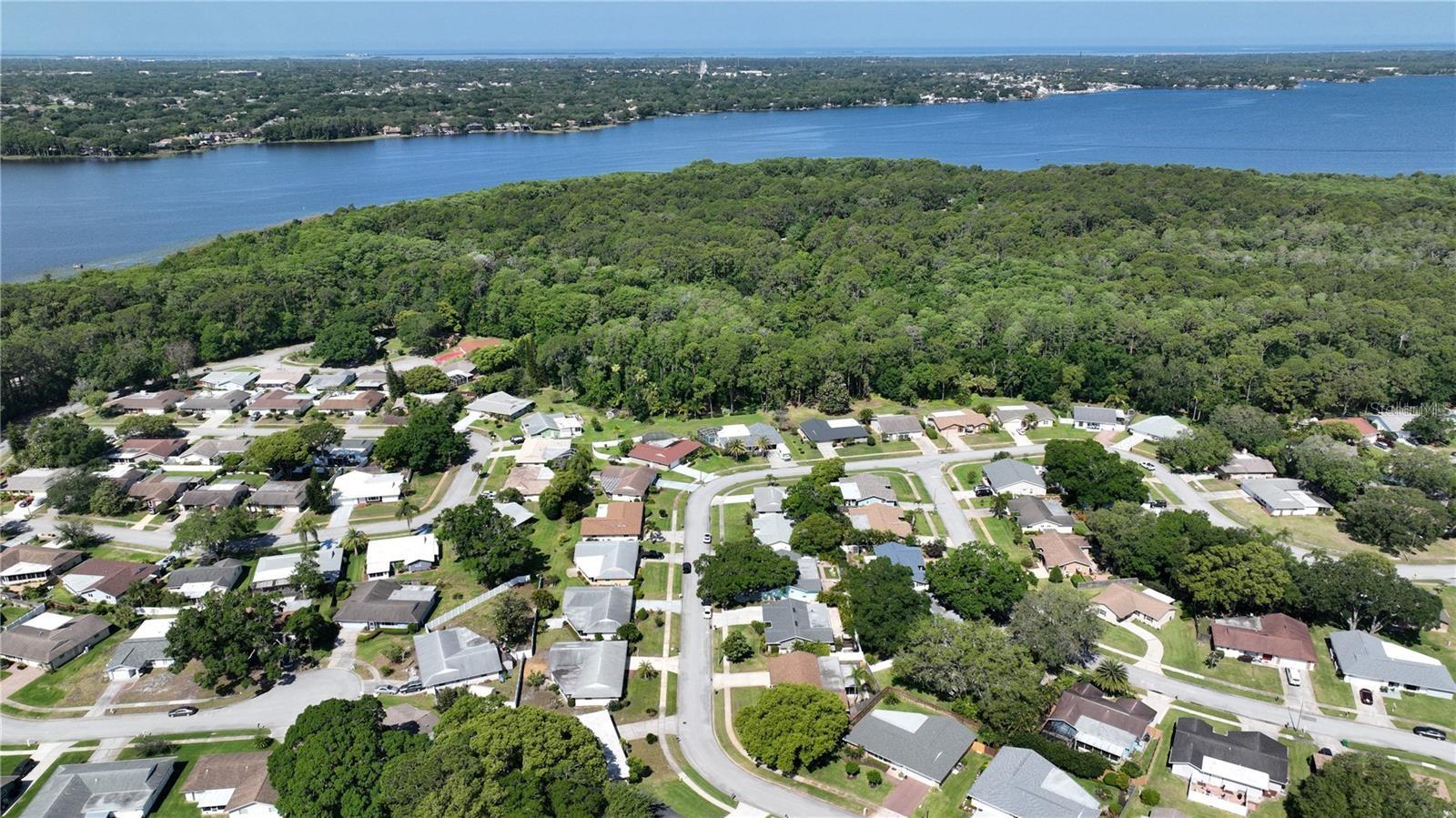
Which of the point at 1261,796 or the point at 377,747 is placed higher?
the point at 377,747

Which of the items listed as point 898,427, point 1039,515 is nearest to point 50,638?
point 898,427

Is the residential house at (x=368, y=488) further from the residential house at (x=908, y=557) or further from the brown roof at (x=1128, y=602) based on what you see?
the brown roof at (x=1128, y=602)

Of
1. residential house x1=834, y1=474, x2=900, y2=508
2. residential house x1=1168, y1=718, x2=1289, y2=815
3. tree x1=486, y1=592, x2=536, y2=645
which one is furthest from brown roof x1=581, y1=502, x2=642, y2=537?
residential house x1=1168, y1=718, x2=1289, y2=815

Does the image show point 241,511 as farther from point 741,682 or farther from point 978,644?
point 978,644

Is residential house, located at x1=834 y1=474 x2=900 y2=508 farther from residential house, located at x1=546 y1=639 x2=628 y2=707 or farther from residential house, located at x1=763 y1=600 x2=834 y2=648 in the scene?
residential house, located at x1=546 y1=639 x2=628 y2=707

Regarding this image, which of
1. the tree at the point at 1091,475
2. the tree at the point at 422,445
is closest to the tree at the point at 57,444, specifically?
the tree at the point at 422,445

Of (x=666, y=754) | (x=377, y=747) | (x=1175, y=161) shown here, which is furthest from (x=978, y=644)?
(x=1175, y=161)

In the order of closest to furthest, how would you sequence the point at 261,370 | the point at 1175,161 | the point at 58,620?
the point at 58,620, the point at 261,370, the point at 1175,161
